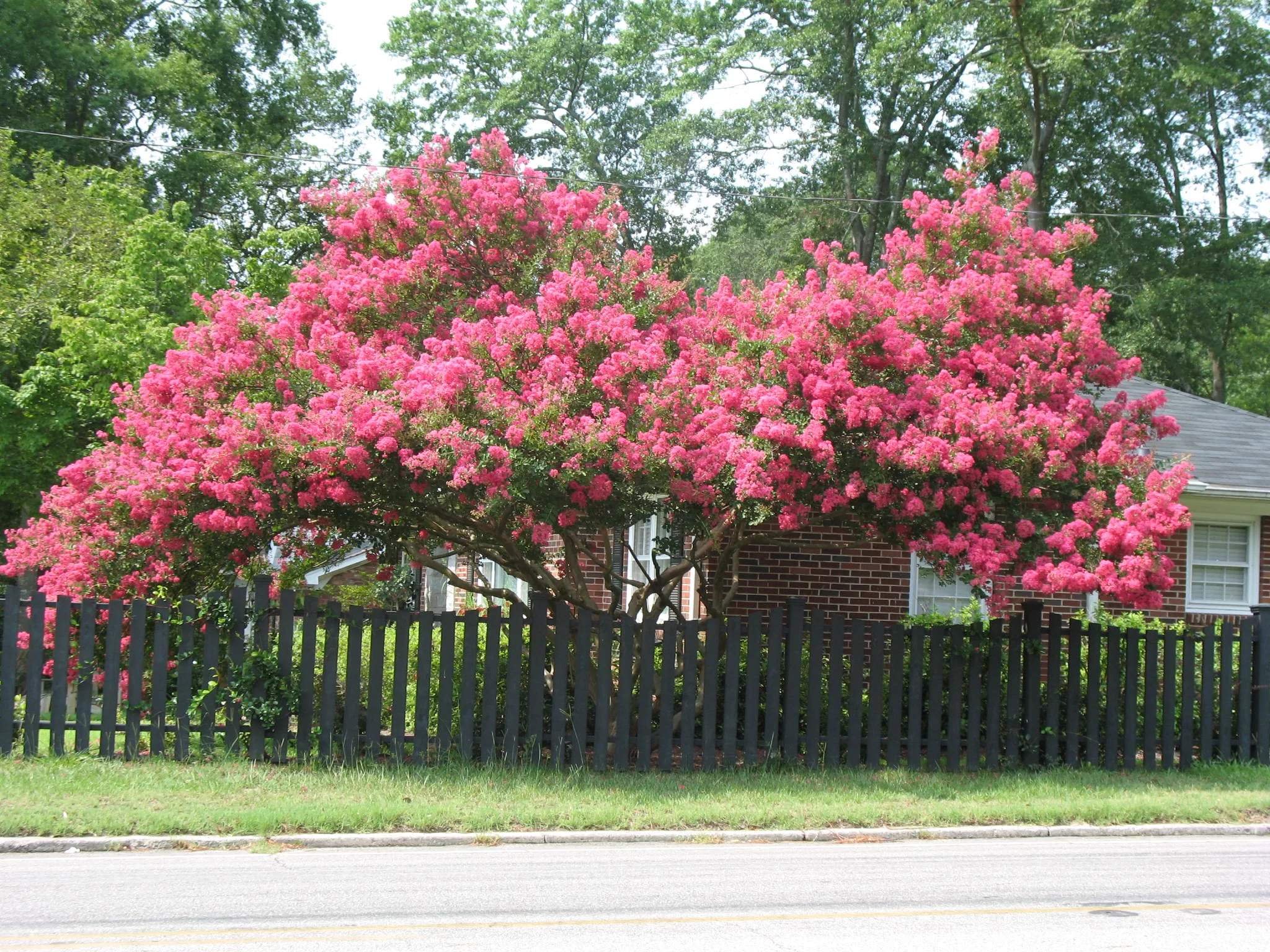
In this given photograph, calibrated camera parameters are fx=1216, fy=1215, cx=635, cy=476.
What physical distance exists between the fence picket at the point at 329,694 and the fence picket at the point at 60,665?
2.27m

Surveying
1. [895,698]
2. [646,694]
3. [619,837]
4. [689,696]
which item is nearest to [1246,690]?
[895,698]

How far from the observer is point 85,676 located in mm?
11031

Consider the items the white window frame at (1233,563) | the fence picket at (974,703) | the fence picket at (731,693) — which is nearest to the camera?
the fence picket at (731,693)

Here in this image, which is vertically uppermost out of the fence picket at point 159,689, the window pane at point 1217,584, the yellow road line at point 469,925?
the window pane at point 1217,584

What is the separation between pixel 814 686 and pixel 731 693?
34.7 inches

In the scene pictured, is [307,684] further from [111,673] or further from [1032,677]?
[1032,677]

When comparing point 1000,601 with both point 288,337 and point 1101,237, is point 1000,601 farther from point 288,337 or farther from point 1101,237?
point 1101,237

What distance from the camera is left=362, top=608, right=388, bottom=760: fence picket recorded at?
1111 cm

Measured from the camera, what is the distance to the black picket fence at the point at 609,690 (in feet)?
36.1

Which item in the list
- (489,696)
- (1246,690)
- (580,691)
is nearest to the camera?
(489,696)

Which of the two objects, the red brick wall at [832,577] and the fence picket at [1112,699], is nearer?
the fence picket at [1112,699]

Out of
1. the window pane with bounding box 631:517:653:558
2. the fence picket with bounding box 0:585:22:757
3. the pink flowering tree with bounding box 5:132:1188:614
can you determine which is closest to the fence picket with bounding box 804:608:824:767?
the pink flowering tree with bounding box 5:132:1188:614

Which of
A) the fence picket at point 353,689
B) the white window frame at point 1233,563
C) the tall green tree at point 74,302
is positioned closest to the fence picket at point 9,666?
the fence picket at point 353,689

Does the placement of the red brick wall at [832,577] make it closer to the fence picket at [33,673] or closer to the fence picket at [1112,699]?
the fence picket at [1112,699]
